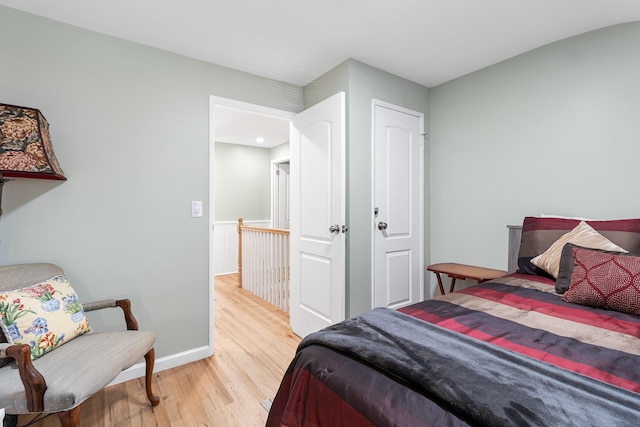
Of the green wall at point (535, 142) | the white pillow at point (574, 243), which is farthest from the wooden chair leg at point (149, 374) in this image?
the green wall at point (535, 142)

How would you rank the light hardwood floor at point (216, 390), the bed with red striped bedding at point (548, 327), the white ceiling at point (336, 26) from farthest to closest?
the white ceiling at point (336, 26) < the light hardwood floor at point (216, 390) < the bed with red striped bedding at point (548, 327)

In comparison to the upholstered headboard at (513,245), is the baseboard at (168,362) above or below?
below

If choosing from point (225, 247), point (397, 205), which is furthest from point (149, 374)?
point (225, 247)

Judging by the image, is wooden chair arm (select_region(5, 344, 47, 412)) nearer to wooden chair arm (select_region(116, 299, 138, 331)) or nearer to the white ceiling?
wooden chair arm (select_region(116, 299, 138, 331))

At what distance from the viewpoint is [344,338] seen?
3.35ft

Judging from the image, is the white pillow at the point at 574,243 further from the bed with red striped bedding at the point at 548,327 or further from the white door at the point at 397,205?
the white door at the point at 397,205

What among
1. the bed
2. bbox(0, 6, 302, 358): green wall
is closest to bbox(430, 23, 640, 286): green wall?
the bed

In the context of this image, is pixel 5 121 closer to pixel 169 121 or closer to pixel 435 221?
pixel 169 121

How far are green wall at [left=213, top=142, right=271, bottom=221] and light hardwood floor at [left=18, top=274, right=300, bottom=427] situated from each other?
2.94 metres

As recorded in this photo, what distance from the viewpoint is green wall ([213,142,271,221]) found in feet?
17.8

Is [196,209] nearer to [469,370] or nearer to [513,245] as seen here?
[469,370]

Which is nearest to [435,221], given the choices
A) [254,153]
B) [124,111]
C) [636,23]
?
[636,23]

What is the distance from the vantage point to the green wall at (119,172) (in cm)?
184

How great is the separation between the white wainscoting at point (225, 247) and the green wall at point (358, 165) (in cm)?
349
